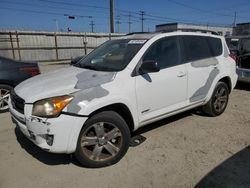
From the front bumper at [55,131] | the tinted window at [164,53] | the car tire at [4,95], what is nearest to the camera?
the front bumper at [55,131]

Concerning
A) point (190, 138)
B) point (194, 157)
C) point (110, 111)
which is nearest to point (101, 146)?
point (110, 111)

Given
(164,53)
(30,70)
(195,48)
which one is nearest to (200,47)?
(195,48)

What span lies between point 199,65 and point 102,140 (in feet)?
7.83

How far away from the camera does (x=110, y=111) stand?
3348mm

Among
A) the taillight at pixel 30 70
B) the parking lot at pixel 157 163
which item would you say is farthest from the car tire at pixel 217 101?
the taillight at pixel 30 70

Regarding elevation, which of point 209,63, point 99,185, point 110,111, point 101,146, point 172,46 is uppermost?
point 172,46

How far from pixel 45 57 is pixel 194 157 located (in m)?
17.5

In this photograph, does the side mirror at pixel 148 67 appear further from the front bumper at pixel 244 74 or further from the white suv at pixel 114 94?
the front bumper at pixel 244 74

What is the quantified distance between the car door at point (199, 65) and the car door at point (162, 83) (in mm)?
188

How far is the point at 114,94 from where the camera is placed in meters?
3.27

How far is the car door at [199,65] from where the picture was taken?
439cm

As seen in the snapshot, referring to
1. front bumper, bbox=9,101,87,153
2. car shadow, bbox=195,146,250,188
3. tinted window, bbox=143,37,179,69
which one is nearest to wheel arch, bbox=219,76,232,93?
tinted window, bbox=143,37,179,69

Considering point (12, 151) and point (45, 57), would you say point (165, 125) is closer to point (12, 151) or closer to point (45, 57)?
point (12, 151)

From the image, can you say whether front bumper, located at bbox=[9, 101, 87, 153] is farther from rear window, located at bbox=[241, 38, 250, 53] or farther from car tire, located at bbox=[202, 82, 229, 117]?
rear window, located at bbox=[241, 38, 250, 53]
